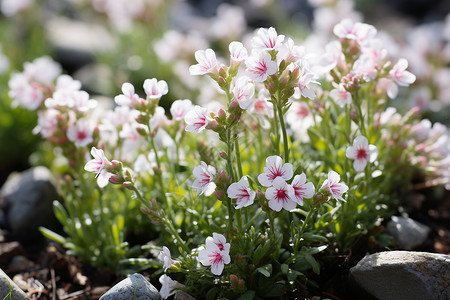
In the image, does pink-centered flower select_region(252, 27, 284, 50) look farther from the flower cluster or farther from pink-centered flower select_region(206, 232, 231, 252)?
pink-centered flower select_region(206, 232, 231, 252)

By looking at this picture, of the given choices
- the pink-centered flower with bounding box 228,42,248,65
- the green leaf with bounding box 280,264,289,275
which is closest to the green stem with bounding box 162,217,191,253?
the green leaf with bounding box 280,264,289,275

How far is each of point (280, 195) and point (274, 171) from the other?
3.9 inches

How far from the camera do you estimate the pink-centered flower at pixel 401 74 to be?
2.19 metres

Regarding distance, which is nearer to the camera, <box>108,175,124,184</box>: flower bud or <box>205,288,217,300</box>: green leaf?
<box>108,175,124,184</box>: flower bud

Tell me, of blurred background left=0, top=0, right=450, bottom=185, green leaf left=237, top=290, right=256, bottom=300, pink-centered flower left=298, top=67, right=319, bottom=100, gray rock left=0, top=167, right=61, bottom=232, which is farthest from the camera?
blurred background left=0, top=0, right=450, bottom=185

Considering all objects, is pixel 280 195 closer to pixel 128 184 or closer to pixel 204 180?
pixel 204 180

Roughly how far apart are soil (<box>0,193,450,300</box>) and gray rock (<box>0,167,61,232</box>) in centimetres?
10

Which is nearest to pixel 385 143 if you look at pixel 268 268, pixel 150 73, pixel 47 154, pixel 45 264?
pixel 268 268

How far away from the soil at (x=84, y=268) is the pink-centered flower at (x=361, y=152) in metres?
0.49

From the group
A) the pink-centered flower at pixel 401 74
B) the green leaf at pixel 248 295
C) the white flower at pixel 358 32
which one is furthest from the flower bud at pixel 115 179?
the pink-centered flower at pixel 401 74

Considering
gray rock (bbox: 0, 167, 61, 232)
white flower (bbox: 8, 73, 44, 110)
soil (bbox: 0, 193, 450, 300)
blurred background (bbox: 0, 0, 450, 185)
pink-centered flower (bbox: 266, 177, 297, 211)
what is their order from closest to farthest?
pink-centered flower (bbox: 266, 177, 297, 211) → soil (bbox: 0, 193, 450, 300) → white flower (bbox: 8, 73, 44, 110) → gray rock (bbox: 0, 167, 61, 232) → blurred background (bbox: 0, 0, 450, 185)

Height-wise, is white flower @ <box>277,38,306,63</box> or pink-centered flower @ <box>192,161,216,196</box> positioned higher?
white flower @ <box>277,38,306,63</box>

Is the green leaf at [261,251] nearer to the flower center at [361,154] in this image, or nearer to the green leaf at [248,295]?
the green leaf at [248,295]

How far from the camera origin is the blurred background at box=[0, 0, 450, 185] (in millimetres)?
4160
